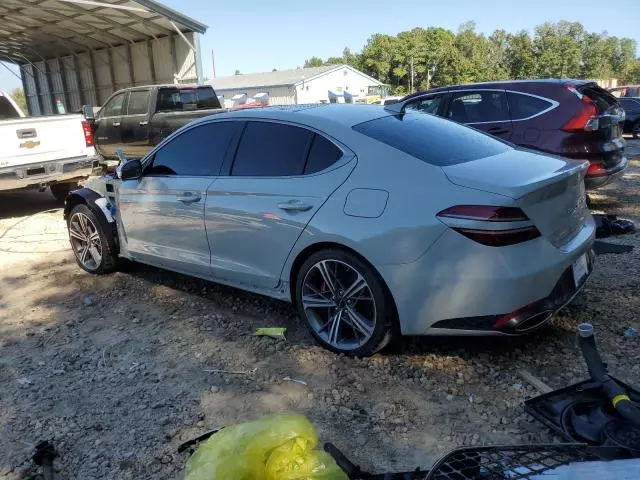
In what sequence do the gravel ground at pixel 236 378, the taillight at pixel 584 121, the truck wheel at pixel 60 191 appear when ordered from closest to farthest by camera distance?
1. the gravel ground at pixel 236 378
2. the taillight at pixel 584 121
3. the truck wheel at pixel 60 191

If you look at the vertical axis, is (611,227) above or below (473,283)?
below

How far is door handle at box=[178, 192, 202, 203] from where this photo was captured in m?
4.23

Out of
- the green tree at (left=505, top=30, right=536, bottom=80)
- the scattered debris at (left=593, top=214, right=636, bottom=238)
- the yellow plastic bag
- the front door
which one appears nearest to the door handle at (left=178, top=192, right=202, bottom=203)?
the front door

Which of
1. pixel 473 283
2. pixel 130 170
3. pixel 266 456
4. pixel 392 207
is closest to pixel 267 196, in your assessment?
pixel 392 207

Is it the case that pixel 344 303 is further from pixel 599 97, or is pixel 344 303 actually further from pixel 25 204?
pixel 25 204

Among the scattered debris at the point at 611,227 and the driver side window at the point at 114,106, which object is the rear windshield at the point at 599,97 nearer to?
the scattered debris at the point at 611,227

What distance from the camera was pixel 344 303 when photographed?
11.5 feet

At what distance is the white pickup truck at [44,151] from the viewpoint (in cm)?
788

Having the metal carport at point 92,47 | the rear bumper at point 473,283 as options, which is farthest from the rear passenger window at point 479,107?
the metal carport at point 92,47

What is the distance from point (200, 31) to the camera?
1784 cm

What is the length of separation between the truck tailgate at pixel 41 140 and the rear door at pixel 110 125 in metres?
3.92

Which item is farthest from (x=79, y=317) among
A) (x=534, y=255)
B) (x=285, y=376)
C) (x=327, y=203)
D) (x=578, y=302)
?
(x=578, y=302)

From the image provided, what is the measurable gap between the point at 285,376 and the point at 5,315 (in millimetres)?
2839

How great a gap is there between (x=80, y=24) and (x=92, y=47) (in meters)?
3.73
